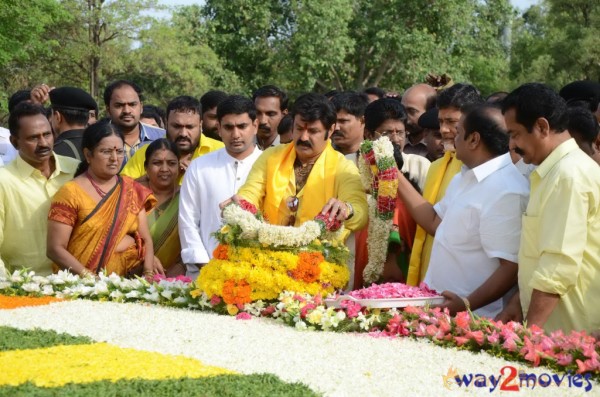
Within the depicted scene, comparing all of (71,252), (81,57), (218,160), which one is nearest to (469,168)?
(218,160)

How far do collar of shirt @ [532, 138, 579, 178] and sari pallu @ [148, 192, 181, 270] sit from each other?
388cm

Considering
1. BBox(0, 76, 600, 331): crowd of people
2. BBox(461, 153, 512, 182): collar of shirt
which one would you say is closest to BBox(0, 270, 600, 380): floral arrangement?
BBox(0, 76, 600, 331): crowd of people

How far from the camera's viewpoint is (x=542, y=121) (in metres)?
5.12

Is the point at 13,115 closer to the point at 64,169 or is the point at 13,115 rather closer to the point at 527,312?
the point at 64,169

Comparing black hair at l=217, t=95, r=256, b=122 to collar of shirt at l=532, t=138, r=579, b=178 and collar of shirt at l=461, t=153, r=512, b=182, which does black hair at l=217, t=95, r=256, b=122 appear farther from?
collar of shirt at l=532, t=138, r=579, b=178

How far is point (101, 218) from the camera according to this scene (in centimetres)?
730

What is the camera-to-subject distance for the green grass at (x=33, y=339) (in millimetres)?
5254

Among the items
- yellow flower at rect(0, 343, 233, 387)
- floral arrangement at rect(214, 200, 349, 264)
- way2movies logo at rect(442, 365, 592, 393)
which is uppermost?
floral arrangement at rect(214, 200, 349, 264)

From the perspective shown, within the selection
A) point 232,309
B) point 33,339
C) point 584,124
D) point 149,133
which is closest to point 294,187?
point 232,309

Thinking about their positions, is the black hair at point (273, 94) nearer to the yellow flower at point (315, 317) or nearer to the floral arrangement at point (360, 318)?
the floral arrangement at point (360, 318)

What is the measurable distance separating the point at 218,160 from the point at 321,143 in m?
1.50

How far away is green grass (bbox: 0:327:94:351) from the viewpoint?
5254mm

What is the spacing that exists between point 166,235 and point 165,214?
8.4 inches

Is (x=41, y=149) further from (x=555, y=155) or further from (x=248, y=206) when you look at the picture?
(x=555, y=155)
